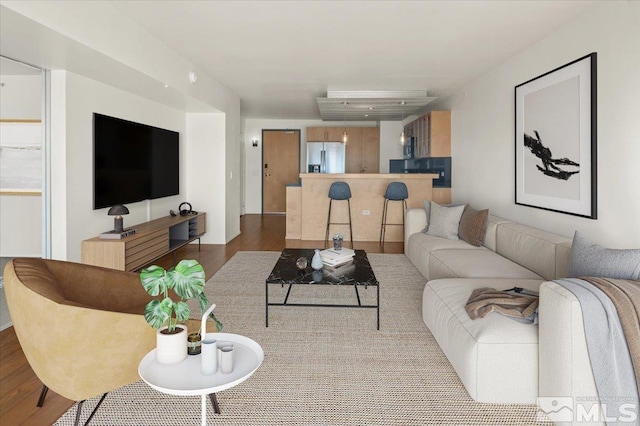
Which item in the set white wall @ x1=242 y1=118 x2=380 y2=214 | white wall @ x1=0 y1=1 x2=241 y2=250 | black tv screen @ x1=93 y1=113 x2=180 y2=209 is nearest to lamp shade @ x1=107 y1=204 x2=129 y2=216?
black tv screen @ x1=93 y1=113 x2=180 y2=209

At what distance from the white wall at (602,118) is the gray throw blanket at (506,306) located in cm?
133

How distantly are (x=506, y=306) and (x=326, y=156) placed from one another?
8055 millimetres

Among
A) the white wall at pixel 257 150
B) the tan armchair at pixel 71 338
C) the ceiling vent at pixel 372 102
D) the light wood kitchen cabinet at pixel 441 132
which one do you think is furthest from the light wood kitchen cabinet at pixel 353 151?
the tan armchair at pixel 71 338

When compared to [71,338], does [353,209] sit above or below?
above

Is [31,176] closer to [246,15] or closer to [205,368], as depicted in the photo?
[246,15]

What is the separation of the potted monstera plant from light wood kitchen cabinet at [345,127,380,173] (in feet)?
28.3

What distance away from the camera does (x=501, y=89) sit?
493 cm

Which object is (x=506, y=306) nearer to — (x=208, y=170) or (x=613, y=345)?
(x=613, y=345)

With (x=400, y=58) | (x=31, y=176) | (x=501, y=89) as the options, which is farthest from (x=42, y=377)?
(x=501, y=89)

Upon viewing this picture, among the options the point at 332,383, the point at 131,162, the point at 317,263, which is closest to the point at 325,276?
the point at 317,263

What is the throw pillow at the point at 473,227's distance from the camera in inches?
168

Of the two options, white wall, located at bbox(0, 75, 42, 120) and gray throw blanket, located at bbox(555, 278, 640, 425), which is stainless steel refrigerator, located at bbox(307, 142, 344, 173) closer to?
white wall, located at bbox(0, 75, 42, 120)

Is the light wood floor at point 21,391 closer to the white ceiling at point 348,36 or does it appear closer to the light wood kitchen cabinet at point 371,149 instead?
the white ceiling at point 348,36

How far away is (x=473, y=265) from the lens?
337 centimetres
